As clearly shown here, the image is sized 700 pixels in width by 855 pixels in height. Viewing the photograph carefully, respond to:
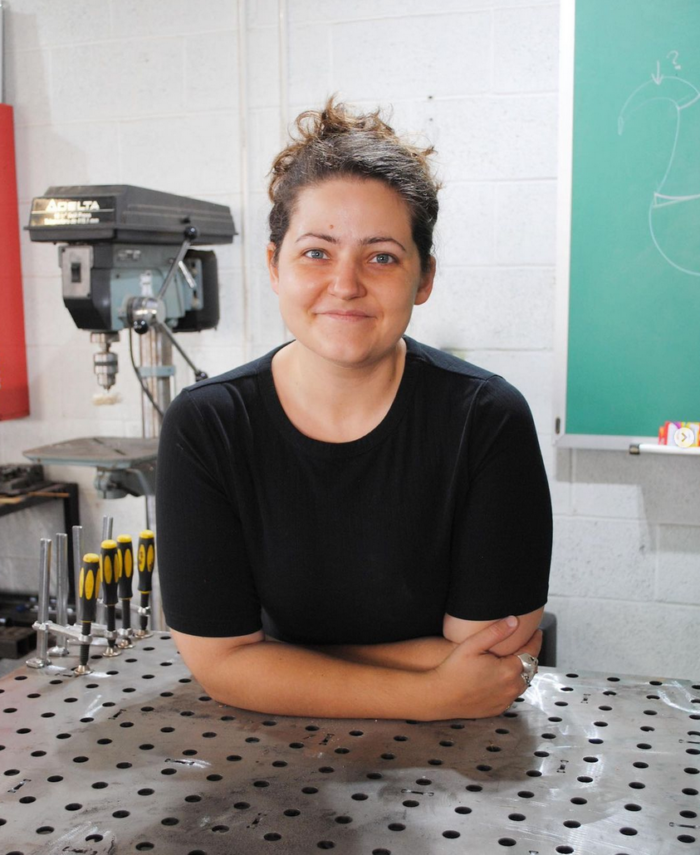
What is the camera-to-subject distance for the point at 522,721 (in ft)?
3.60

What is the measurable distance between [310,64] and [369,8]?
206 millimetres

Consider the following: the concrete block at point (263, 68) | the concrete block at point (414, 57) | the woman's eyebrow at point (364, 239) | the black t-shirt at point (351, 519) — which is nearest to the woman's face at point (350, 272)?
the woman's eyebrow at point (364, 239)

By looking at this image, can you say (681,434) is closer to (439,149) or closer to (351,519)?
(439,149)

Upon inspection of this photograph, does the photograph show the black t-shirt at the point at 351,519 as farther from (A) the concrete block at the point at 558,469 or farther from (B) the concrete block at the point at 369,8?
(B) the concrete block at the point at 369,8

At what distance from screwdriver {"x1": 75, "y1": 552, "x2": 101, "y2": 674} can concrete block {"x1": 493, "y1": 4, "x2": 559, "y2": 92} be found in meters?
1.68

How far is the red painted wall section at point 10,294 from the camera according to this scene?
2.72 metres

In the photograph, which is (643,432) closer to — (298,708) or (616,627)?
(616,627)

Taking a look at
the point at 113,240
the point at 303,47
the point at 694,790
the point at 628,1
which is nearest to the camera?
the point at 694,790

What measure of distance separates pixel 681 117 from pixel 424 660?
158cm

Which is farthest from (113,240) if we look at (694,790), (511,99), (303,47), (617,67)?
(694,790)

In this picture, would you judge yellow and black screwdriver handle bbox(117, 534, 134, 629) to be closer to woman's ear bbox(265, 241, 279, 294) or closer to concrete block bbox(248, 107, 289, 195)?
woman's ear bbox(265, 241, 279, 294)

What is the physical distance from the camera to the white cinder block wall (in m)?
2.38

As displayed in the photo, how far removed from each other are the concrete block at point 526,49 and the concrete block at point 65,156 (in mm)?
1106

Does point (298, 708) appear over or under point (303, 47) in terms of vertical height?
under
